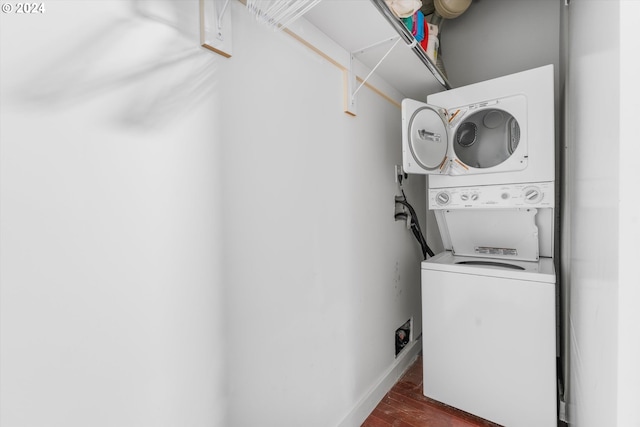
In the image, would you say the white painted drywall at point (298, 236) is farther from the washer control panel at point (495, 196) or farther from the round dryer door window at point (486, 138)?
the round dryer door window at point (486, 138)

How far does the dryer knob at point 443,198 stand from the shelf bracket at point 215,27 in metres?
1.60

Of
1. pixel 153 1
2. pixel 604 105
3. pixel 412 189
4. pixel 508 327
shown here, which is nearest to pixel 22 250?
pixel 153 1

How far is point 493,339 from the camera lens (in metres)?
1.77

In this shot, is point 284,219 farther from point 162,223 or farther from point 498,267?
point 498,267

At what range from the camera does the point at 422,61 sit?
5.90 ft

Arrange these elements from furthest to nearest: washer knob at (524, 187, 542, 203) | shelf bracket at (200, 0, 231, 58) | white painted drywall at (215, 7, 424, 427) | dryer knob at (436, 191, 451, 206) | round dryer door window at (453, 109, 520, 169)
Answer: dryer knob at (436, 191, 451, 206)
round dryer door window at (453, 109, 520, 169)
washer knob at (524, 187, 542, 203)
white painted drywall at (215, 7, 424, 427)
shelf bracket at (200, 0, 231, 58)

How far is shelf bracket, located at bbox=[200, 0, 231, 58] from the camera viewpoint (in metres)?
0.94

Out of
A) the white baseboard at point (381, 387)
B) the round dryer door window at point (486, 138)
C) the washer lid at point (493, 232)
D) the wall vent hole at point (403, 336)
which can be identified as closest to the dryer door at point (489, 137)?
the round dryer door window at point (486, 138)

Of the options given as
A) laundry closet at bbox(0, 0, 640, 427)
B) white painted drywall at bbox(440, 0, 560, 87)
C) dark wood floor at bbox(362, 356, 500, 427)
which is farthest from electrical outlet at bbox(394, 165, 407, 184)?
dark wood floor at bbox(362, 356, 500, 427)

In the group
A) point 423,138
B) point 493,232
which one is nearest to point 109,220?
point 423,138

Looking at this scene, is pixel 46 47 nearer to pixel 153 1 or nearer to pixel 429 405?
pixel 153 1

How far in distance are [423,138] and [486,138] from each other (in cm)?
49

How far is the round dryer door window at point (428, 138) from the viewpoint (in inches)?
69.4

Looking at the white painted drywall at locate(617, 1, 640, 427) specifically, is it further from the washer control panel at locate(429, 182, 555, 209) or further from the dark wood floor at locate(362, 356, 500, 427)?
the dark wood floor at locate(362, 356, 500, 427)
